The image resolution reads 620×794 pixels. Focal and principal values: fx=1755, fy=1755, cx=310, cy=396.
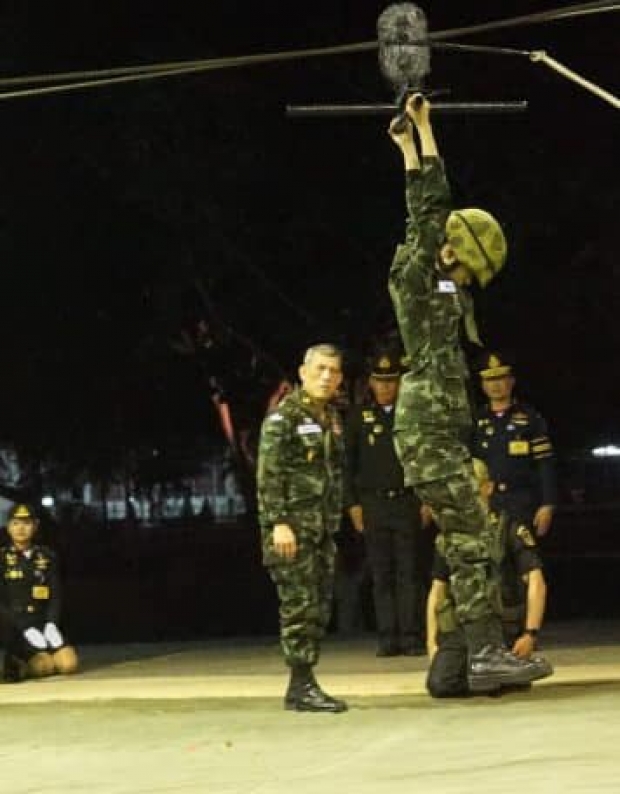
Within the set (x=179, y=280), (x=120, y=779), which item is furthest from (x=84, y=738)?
(x=179, y=280)

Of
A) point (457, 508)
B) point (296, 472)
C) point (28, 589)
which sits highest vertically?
point (296, 472)

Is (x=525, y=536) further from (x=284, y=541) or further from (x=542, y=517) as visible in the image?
(x=284, y=541)

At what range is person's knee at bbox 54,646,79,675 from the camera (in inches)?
455

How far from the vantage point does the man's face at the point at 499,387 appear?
11.0 metres

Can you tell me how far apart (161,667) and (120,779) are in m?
4.40

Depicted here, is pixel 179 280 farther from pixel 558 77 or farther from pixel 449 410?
pixel 449 410

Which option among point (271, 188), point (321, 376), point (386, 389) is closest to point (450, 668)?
point (321, 376)

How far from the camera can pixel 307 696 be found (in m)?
8.41

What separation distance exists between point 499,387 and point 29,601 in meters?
3.65

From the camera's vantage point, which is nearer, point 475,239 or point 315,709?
point 475,239

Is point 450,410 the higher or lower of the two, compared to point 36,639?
higher

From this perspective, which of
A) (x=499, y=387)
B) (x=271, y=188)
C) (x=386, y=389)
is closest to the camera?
(x=499, y=387)

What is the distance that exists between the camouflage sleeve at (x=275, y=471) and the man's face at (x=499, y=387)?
9.26 ft

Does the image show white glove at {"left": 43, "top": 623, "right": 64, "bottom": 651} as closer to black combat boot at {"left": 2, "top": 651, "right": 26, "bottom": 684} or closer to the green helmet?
black combat boot at {"left": 2, "top": 651, "right": 26, "bottom": 684}
